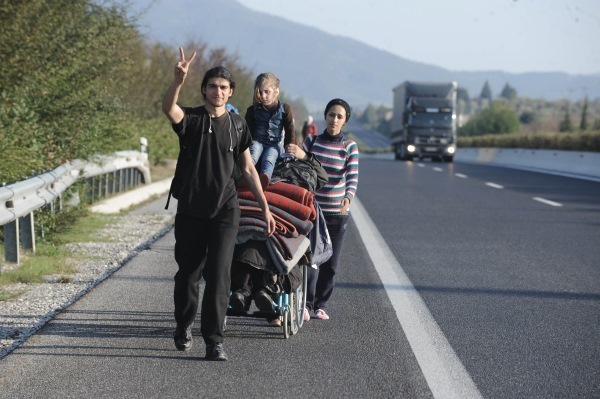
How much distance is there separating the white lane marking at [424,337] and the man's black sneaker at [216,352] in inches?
45.8

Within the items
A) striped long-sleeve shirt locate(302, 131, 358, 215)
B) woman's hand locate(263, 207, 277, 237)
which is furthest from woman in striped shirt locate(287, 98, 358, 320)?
woman's hand locate(263, 207, 277, 237)

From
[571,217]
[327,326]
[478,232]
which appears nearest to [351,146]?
[327,326]

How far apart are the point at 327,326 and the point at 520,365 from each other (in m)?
1.63

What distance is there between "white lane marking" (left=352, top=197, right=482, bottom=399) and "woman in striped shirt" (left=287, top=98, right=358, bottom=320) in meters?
0.62

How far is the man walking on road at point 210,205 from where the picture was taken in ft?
20.3

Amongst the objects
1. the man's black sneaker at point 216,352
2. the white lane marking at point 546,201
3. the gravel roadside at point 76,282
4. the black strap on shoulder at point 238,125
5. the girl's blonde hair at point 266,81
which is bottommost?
the white lane marking at point 546,201

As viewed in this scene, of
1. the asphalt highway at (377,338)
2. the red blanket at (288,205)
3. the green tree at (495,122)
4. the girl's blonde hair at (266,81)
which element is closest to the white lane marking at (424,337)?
the asphalt highway at (377,338)

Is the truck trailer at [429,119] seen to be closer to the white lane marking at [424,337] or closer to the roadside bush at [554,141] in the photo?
the roadside bush at [554,141]

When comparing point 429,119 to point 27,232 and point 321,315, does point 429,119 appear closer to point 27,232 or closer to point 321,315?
point 27,232

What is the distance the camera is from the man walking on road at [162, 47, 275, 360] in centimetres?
618

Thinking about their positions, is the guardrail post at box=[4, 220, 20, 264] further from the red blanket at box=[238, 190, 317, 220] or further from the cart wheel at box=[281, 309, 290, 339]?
the cart wheel at box=[281, 309, 290, 339]

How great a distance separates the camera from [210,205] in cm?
623

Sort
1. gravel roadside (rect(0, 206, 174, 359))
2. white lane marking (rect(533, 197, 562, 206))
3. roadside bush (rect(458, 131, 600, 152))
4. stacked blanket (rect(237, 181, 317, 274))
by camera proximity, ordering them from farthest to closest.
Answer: roadside bush (rect(458, 131, 600, 152)), white lane marking (rect(533, 197, 562, 206)), gravel roadside (rect(0, 206, 174, 359)), stacked blanket (rect(237, 181, 317, 274))

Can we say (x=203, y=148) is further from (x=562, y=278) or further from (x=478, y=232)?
(x=478, y=232)
